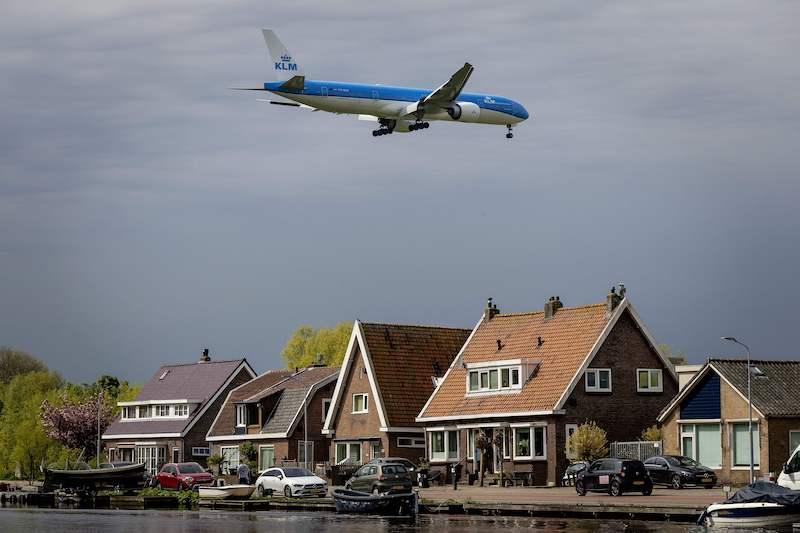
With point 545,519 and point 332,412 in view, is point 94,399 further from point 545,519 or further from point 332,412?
point 545,519

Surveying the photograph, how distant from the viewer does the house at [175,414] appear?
105 m

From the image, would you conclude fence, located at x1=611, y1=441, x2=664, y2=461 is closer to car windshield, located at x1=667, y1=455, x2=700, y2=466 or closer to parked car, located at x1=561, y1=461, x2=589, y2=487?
parked car, located at x1=561, y1=461, x2=589, y2=487

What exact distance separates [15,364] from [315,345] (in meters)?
42.4

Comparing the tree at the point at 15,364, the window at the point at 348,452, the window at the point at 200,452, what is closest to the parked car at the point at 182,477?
the window at the point at 348,452

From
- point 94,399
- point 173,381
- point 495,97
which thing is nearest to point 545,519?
point 495,97

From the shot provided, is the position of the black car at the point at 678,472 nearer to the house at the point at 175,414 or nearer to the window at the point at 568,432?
the window at the point at 568,432

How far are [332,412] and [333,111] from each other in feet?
61.5

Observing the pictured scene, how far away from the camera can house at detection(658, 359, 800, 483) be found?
65.6 meters

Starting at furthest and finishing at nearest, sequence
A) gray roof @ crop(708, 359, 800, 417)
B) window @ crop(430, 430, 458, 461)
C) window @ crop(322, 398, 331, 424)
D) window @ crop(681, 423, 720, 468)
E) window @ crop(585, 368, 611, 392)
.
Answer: window @ crop(322, 398, 331, 424) < window @ crop(430, 430, 458, 461) < window @ crop(585, 368, 611, 392) < window @ crop(681, 423, 720, 468) < gray roof @ crop(708, 359, 800, 417)

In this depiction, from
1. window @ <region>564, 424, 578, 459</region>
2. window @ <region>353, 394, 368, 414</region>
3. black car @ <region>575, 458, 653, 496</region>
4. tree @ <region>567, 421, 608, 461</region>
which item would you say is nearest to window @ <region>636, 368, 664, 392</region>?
window @ <region>564, 424, 578, 459</region>

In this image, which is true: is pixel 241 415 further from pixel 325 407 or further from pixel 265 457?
pixel 325 407

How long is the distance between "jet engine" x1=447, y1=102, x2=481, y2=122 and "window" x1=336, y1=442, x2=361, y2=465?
1873cm

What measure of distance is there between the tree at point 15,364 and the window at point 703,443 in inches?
4888

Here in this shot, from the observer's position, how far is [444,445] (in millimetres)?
78438
